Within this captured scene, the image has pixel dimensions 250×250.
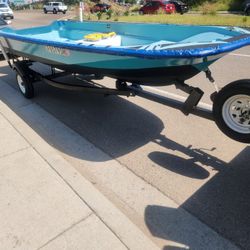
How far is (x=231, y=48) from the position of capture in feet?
10.00

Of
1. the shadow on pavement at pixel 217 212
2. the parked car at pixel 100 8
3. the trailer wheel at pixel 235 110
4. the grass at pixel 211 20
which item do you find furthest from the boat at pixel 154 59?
the parked car at pixel 100 8

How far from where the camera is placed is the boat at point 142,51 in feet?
9.84

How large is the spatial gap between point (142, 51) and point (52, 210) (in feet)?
6.10

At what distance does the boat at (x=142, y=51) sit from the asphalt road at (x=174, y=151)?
835 millimetres

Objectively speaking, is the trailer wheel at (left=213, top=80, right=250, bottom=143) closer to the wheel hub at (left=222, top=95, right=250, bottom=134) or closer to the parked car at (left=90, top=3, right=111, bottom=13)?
the wheel hub at (left=222, top=95, right=250, bottom=134)

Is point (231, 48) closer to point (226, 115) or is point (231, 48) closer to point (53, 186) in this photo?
point (226, 115)

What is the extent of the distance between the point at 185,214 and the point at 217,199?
0.40 meters

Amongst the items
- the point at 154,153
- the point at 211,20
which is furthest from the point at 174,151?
the point at 211,20

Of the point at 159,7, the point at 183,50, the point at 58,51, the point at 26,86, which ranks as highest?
the point at 183,50

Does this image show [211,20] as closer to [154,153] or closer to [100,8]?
[154,153]

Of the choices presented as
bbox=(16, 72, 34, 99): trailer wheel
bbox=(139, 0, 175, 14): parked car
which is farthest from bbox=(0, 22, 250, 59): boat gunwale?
bbox=(139, 0, 175, 14): parked car

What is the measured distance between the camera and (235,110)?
117 inches

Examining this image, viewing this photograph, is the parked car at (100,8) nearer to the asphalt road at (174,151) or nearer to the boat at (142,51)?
the boat at (142,51)

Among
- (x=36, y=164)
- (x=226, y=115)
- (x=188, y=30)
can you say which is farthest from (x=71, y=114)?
(x=226, y=115)
